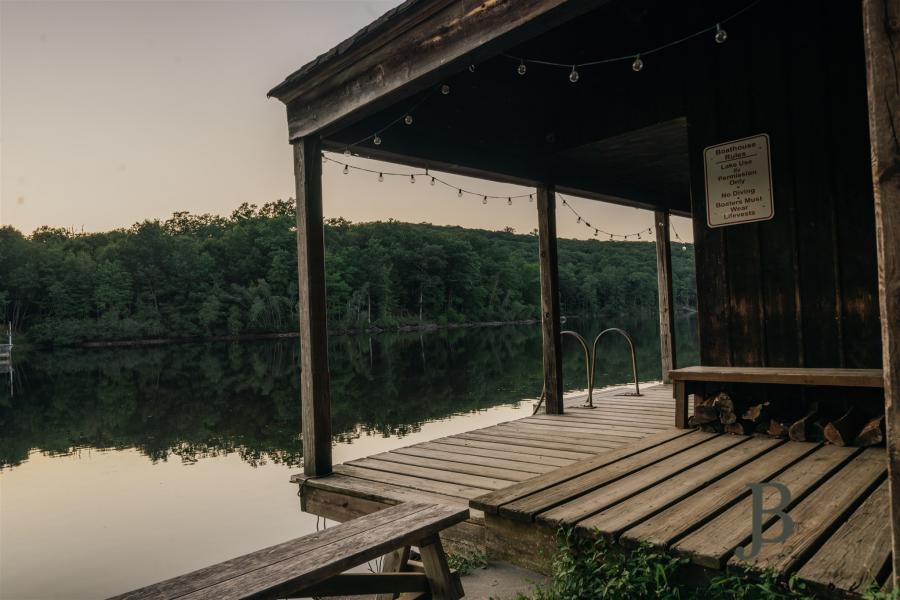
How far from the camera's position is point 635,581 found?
2072 millimetres

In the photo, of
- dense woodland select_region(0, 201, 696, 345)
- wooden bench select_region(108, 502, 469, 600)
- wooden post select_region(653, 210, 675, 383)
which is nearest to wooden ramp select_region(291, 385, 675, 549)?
wooden bench select_region(108, 502, 469, 600)

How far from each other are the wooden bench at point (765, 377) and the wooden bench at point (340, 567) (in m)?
2.46

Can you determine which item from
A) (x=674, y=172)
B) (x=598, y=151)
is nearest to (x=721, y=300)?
(x=598, y=151)

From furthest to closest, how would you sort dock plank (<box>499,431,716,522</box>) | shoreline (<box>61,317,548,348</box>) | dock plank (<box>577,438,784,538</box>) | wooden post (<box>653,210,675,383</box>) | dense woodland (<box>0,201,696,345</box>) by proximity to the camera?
1. dense woodland (<box>0,201,696,345</box>)
2. shoreline (<box>61,317,548,348</box>)
3. wooden post (<box>653,210,675,383</box>)
4. dock plank (<box>499,431,716,522</box>)
5. dock plank (<box>577,438,784,538</box>)

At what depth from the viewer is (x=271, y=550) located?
1990 millimetres


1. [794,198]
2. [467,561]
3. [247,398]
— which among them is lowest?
[247,398]

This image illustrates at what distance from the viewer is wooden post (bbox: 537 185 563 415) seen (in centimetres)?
597

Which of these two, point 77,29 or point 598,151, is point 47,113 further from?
point 598,151

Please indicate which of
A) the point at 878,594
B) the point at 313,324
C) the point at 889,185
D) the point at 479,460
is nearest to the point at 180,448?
the point at 313,324

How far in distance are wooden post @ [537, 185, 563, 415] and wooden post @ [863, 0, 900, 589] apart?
427cm

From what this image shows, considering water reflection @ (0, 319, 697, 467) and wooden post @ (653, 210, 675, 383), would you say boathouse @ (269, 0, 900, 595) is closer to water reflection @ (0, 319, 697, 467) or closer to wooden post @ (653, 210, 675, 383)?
wooden post @ (653, 210, 675, 383)

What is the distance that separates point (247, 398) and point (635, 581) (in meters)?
15.7

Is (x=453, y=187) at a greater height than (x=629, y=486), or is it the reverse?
(x=453, y=187)

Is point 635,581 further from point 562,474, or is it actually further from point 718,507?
point 562,474
